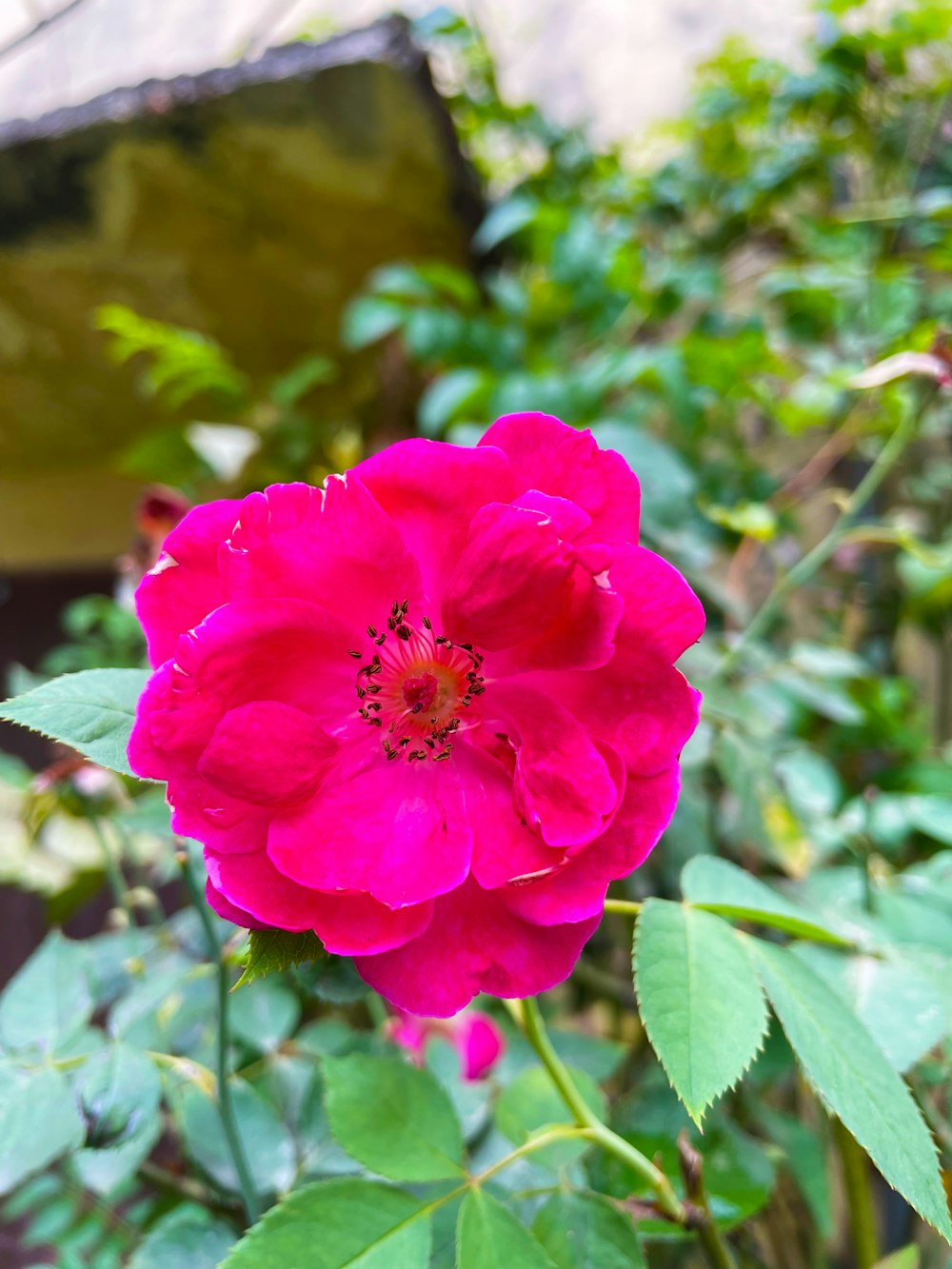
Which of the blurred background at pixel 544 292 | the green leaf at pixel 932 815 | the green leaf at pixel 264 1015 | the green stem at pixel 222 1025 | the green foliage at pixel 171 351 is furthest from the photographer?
the green foliage at pixel 171 351

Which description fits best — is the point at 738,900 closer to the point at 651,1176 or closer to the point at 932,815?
the point at 651,1176

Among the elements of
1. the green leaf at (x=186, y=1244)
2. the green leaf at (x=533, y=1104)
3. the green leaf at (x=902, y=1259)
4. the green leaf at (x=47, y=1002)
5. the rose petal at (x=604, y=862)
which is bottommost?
the green leaf at (x=902, y=1259)

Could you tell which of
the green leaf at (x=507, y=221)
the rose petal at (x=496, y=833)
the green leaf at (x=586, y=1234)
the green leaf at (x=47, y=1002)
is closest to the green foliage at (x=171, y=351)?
the green leaf at (x=507, y=221)

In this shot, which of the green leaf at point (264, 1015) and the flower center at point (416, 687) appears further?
the green leaf at point (264, 1015)

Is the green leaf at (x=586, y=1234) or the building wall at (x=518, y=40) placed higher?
the building wall at (x=518, y=40)

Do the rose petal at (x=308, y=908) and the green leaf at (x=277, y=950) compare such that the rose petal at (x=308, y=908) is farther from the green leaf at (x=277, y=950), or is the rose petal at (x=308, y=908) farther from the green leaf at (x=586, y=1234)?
the green leaf at (x=586, y=1234)

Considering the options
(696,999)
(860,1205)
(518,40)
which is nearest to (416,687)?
(696,999)

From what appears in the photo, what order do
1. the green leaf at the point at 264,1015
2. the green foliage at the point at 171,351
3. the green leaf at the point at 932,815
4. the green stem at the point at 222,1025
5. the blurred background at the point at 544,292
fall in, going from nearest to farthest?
the green stem at the point at 222,1025
the green leaf at the point at 264,1015
the green leaf at the point at 932,815
the blurred background at the point at 544,292
the green foliage at the point at 171,351

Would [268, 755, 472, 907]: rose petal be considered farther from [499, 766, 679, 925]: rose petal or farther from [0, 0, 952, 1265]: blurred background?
[0, 0, 952, 1265]: blurred background
